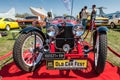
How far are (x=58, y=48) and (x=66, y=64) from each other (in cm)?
81

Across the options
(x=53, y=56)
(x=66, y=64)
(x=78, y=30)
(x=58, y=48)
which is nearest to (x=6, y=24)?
(x=58, y=48)

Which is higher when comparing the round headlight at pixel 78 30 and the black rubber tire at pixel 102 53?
the round headlight at pixel 78 30

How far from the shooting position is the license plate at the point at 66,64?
4848 millimetres

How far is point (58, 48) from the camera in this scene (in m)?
5.57

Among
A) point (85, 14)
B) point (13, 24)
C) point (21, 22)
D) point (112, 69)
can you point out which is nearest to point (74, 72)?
point (112, 69)

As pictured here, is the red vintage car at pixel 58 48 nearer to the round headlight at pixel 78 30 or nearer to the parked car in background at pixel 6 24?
the round headlight at pixel 78 30

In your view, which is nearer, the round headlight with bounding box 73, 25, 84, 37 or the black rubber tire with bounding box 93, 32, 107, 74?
the black rubber tire with bounding box 93, 32, 107, 74

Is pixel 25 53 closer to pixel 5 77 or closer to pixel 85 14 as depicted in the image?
pixel 5 77

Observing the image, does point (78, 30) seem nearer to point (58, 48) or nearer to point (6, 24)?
point (58, 48)

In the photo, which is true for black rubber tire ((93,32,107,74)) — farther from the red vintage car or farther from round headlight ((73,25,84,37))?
round headlight ((73,25,84,37))

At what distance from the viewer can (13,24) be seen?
950 inches

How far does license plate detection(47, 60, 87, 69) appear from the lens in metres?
4.85

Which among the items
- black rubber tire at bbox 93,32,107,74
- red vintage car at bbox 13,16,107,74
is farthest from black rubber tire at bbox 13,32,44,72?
black rubber tire at bbox 93,32,107,74

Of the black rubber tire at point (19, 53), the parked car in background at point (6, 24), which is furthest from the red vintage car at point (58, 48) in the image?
the parked car in background at point (6, 24)
